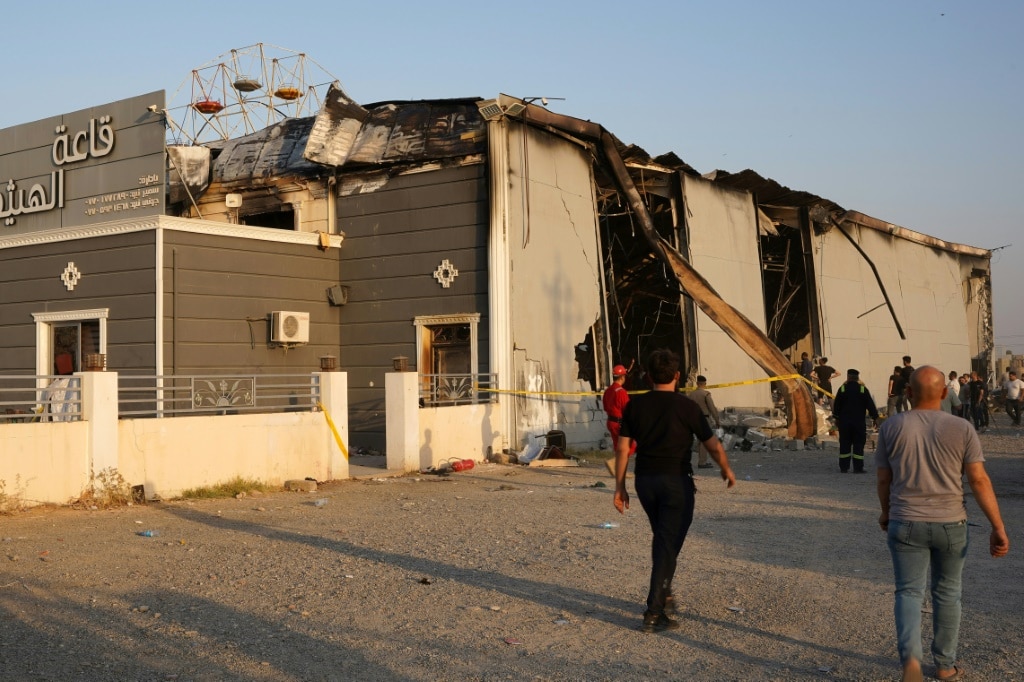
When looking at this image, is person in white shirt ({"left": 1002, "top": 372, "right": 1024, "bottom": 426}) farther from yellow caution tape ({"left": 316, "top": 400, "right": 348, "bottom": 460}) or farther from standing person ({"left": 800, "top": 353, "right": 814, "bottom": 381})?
yellow caution tape ({"left": 316, "top": 400, "right": 348, "bottom": 460})

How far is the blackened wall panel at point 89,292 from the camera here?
58.2 ft

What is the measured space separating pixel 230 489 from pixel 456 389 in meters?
5.82

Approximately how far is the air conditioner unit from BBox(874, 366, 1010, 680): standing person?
14750 mm

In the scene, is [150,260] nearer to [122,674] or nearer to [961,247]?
[122,674]

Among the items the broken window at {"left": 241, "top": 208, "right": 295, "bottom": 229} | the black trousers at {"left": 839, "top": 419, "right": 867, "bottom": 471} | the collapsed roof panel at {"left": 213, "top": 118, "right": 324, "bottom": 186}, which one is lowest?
the black trousers at {"left": 839, "top": 419, "right": 867, "bottom": 471}

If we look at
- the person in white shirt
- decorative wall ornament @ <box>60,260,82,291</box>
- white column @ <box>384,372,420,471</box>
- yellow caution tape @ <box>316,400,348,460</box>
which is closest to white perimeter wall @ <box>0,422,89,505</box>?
yellow caution tape @ <box>316,400,348,460</box>

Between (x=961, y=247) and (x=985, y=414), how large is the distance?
38.3ft

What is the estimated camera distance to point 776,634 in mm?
6344

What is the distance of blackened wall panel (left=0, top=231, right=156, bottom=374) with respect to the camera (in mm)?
17750

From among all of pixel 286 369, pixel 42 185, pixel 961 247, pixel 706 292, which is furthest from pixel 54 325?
pixel 961 247

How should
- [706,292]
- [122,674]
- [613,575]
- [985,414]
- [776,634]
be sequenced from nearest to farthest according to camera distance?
[122,674]
[776,634]
[613,575]
[706,292]
[985,414]

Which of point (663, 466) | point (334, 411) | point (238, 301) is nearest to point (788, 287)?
point (238, 301)

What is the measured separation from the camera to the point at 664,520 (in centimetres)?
654

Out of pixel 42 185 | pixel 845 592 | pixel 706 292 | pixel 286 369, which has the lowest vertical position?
pixel 845 592
